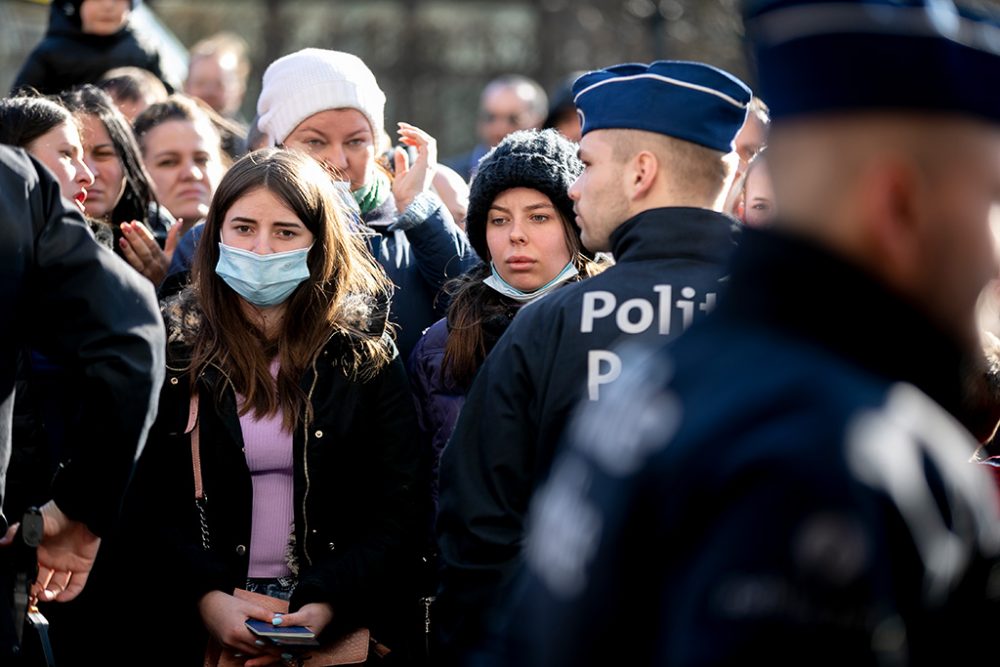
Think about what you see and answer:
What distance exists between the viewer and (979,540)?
160 centimetres

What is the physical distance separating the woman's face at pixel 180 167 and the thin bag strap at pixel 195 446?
2.01 m

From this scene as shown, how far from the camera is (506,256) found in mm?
4820

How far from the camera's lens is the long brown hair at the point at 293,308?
452 cm

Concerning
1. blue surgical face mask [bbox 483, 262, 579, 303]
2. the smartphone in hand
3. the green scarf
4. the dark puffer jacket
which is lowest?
the smartphone in hand

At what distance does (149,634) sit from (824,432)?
362 cm

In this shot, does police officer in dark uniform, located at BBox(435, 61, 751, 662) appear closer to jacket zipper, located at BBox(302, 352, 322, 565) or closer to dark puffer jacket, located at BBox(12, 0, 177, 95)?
jacket zipper, located at BBox(302, 352, 322, 565)

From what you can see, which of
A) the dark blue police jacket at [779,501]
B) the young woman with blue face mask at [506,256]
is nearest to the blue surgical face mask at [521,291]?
the young woman with blue face mask at [506,256]

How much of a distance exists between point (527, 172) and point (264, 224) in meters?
0.90

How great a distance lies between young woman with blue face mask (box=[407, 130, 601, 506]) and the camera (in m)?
4.71

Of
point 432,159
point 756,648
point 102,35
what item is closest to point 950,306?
point 756,648

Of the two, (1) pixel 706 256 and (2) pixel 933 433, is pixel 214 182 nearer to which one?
(1) pixel 706 256

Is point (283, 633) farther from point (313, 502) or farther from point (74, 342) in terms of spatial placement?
point (74, 342)

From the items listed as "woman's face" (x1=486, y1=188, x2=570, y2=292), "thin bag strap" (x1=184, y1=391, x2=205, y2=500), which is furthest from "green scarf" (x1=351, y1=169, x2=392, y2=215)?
"thin bag strap" (x1=184, y1=391, x2=205, y2=500)

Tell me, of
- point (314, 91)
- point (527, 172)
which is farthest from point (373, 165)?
point (527, 172)
